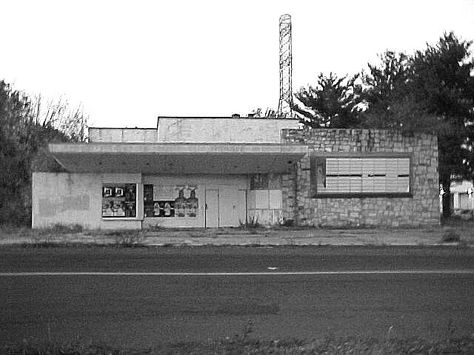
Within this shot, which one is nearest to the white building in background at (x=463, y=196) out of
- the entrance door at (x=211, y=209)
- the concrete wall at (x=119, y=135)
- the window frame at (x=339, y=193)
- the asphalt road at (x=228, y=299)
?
the window frame at (x=339, y=193)

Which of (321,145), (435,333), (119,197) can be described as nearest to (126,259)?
(435,333)

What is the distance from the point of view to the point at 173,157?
88.4ft

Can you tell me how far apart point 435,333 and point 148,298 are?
14.4 feet

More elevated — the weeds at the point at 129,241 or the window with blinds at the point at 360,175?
the window with blinds at the point at 360,175

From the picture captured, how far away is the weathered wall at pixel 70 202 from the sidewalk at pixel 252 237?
2.23 metres

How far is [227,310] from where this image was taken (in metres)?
9.33

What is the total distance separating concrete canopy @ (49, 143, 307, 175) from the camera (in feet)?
84.8

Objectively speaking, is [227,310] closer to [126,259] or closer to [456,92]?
[126,259]

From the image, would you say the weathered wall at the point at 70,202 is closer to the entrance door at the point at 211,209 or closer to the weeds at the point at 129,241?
the entrance door at the point at 211,209

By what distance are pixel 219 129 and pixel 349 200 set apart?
7555 millimetres

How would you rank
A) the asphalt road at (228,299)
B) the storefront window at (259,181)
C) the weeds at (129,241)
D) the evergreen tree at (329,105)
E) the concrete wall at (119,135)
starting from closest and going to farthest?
1. the asphalt road at (228,299)
2. the weeds at (129,241)
3. the storefront window at (259,181)
4. the concrete wall at (119,135)
5. the evergreen tree at (329,105)

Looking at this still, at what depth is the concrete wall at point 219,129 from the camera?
33188mm

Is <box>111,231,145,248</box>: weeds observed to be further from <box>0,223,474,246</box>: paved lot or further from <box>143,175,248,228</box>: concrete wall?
<box>143,175,248,228</box>: concrete wall

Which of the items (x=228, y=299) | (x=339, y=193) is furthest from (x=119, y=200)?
(x=228, y=299)
